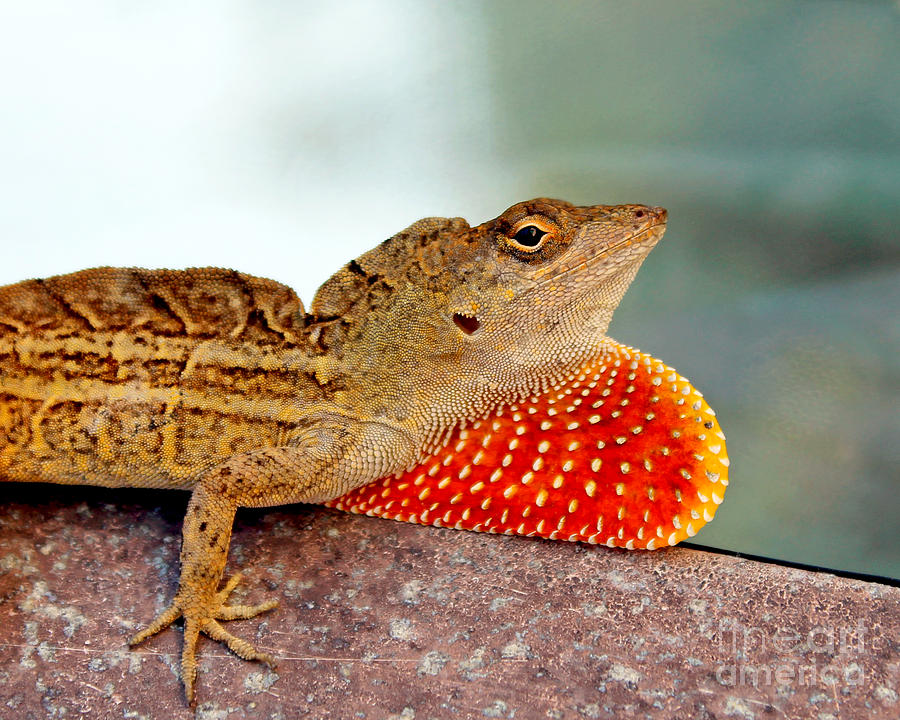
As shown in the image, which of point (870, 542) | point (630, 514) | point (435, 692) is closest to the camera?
point (435, 692)

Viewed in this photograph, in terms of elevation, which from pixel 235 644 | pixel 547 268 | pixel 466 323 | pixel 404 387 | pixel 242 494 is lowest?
pixel 235 644

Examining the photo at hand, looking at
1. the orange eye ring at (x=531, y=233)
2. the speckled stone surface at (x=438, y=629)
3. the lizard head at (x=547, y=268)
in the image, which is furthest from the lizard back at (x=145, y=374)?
the orange eye ring at (x=531, y=233)

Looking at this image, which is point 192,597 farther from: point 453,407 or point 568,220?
point 568,220

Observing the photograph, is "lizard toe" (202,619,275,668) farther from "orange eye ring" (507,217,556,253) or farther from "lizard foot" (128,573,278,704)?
"orange eye ring" (507,217,556,253)

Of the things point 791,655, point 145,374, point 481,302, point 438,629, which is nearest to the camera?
point 791,655

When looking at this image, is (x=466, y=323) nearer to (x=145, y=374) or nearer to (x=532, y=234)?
(x=532, y=234)

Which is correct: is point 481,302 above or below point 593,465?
above

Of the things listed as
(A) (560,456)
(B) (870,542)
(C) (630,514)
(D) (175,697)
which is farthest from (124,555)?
(B) (870,542)

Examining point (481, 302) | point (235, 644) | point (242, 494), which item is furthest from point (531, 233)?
point (235, 644)
